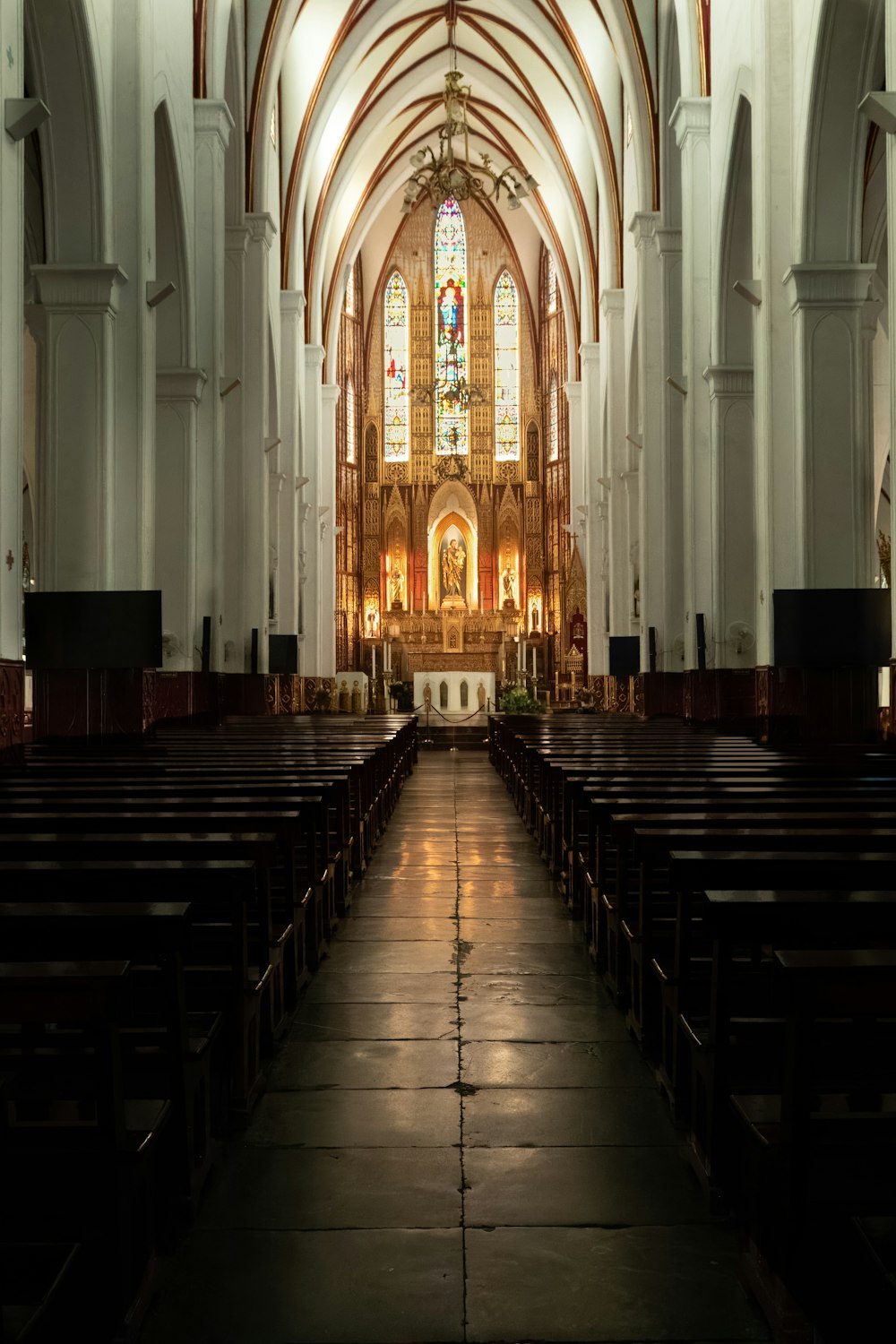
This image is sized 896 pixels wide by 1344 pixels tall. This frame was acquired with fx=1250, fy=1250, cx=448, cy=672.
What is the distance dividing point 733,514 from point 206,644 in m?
6.06

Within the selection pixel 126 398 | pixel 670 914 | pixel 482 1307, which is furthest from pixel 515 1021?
pixel 126 398

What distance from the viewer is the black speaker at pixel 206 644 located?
1396 cm

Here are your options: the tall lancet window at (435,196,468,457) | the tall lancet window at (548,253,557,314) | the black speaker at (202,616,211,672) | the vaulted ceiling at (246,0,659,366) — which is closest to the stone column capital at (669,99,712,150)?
the vaulted ceiling at (246,0,659,366)

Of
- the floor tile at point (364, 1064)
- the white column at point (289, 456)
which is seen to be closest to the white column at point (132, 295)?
the floor tile at point (364, 1064)

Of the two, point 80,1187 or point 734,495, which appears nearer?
point 80,1187

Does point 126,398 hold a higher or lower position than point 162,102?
lower

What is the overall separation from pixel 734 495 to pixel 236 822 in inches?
432

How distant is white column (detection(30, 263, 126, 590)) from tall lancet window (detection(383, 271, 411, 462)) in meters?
27.0

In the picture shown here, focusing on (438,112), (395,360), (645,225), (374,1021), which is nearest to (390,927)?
(374,1021)

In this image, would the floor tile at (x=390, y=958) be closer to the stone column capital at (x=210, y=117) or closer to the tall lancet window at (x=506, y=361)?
the stone column capital at (x=210, y=117)

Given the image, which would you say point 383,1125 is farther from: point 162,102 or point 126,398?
point 162,102

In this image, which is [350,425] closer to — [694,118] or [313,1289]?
[694,118]

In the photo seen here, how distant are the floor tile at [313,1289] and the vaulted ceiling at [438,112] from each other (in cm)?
1766

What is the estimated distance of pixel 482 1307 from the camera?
2.33m
